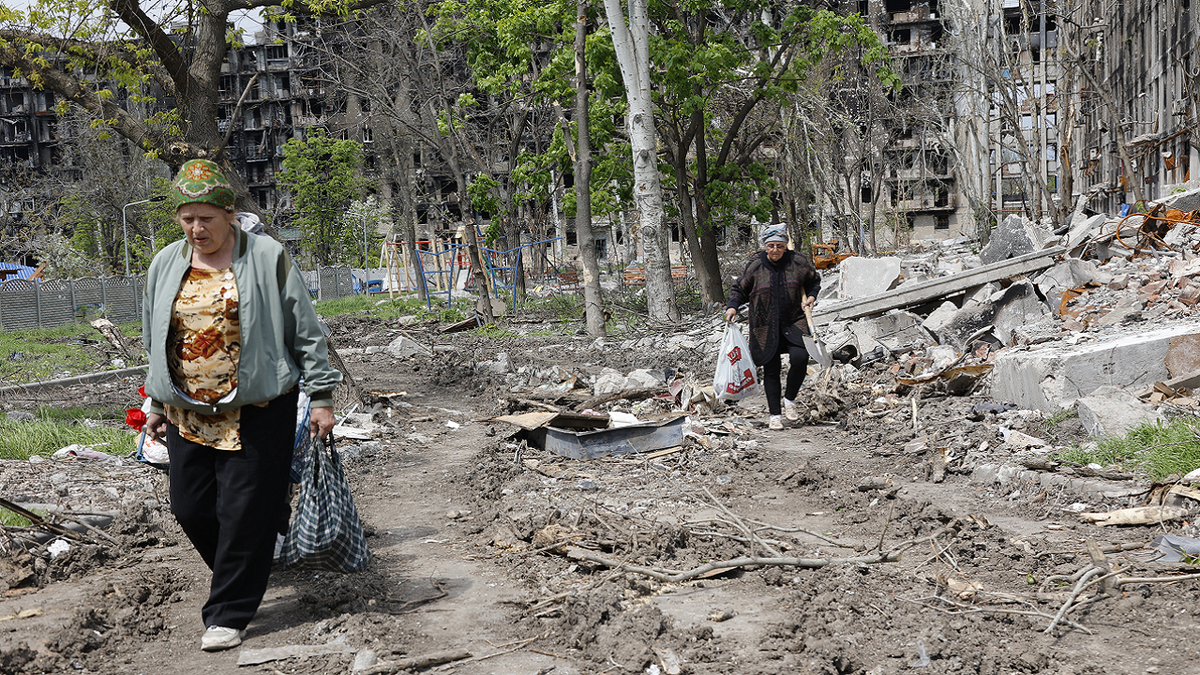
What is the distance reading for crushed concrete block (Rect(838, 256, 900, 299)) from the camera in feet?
46.4

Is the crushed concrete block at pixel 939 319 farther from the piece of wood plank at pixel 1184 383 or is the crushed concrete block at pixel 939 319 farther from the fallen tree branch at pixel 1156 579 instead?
the fallen tree branch at pixel 1156 579

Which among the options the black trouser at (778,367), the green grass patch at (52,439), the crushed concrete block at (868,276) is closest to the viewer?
the green grass patch at (52,439)

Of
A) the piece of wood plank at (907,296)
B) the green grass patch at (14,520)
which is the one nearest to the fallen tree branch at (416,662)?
the green grass patch at (14,520)

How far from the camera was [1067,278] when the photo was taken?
11930 mm

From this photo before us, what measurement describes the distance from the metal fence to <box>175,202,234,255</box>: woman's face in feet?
92.2

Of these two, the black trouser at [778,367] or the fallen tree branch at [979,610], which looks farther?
the black trouser at [778,367]

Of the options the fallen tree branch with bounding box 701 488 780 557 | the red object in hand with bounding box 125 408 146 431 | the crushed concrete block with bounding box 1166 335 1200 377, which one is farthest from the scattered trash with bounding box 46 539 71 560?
the crushed concrete block with bounding box 1166 335 1200 377

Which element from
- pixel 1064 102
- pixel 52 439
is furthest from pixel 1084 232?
pixel 52 439

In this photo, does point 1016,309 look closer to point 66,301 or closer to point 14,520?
point 14,520

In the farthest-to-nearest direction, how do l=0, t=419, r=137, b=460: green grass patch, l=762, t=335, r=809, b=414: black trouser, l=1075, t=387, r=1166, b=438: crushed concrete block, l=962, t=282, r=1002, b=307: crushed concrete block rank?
1. l=962, t=282, r=1002, b=307: crushed concrete block
2. l=762, t=335, r=809, b=414: black trouser
3. l=0, t=419, r=137, b=460: green grass patch
4. l=1075, t=387, r=1166, b=438: crushed concrete block

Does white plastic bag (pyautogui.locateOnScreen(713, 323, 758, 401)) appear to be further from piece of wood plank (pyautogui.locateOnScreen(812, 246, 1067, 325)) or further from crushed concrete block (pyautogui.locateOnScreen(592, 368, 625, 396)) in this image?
piece of wood plank (pyautogui.locateOnScreen(812, 246, 1067, 325))

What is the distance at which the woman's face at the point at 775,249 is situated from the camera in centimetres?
879

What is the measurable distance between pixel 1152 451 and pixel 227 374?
4937 millimetres

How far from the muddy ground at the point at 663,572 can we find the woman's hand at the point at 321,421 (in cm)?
74
